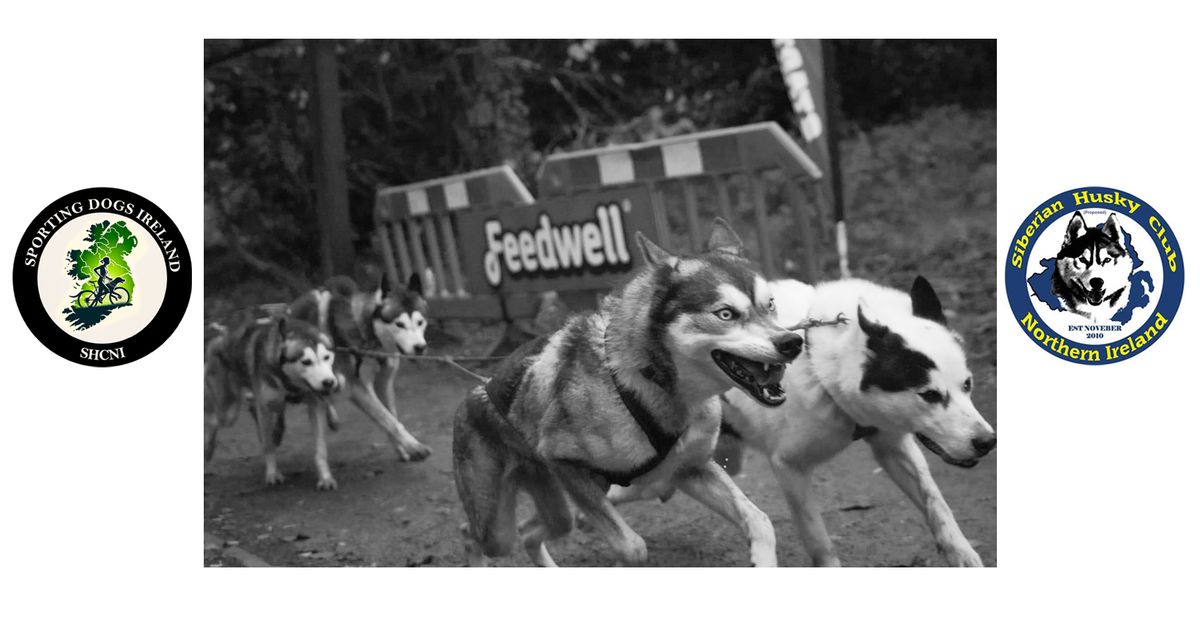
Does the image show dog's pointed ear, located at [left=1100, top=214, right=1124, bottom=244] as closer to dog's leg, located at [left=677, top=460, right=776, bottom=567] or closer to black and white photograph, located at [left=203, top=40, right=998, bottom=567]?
black and white photograph, located at [left=203, top=40, right=998, bottom=567]

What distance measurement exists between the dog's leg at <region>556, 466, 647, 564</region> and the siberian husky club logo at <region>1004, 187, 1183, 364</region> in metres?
1.75

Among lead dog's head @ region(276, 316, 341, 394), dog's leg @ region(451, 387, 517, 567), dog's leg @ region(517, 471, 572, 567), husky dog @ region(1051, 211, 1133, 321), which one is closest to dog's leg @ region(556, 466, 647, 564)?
dog's leg @ region(517, 471, 572, 567)

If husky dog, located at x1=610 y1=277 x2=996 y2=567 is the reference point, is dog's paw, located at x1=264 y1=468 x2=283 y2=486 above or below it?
below

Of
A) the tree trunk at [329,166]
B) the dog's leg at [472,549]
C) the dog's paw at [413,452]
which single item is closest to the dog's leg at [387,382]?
the dog's paw at [413,452]

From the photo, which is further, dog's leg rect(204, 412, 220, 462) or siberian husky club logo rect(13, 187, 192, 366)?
dog's leg rect(204, 412, 220, 462)

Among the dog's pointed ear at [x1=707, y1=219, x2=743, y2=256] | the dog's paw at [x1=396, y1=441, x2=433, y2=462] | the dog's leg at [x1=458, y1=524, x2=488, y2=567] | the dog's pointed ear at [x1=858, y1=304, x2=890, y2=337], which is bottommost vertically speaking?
the dog's leg at [x1=458, y1=524, x2=488, y2=567]

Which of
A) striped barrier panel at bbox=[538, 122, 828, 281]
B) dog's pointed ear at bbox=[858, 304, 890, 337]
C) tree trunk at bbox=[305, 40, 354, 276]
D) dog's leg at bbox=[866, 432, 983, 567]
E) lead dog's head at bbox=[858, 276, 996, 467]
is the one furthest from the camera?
tree trunk at bbox=[305, 40, 354, 276]

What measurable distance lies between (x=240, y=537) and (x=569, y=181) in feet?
6.11

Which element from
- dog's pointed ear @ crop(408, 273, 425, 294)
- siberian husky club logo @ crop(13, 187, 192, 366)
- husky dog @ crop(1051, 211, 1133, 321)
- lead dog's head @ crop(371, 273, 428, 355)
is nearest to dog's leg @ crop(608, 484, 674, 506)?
lead dog's head @ crop(371, 273, 428, 355)

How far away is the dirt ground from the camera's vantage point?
4188mm

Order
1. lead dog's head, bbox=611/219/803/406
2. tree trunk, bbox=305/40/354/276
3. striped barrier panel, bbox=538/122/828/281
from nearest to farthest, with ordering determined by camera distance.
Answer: lead dog's head, bbox=611/219/803/406 → striped barrier panel, bbox=538/122/828/281 → tree trunk, bbox=305/40/354/276

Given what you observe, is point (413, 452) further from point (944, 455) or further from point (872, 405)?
point (944, 455)

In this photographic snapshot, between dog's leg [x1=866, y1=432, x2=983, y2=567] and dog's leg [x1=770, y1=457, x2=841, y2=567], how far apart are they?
Answer: 260 millimetres
